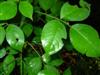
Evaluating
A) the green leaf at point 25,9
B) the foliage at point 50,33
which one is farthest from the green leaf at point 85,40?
the green leaf at point 25,9

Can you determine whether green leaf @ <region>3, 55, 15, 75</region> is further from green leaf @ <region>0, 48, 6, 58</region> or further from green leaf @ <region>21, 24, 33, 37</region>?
green leaf @ <region>21, 24, 33, 37</region>

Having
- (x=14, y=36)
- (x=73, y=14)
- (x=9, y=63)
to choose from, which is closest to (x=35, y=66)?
(x=9, y=63)

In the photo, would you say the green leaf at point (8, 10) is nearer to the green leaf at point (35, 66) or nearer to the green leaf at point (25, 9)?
the green leaf at point (25, 9)

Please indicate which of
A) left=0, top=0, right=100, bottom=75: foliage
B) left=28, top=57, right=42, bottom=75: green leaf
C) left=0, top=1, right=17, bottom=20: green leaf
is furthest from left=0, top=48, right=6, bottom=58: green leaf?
left=0, top=1, right=17, bottom=20: green leaf

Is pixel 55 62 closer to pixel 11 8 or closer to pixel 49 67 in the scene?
pixel 49 67

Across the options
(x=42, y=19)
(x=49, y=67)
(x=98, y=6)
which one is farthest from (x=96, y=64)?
(x=49, y=67)

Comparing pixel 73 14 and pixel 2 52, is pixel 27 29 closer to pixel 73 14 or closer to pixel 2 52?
pixel 2 52
